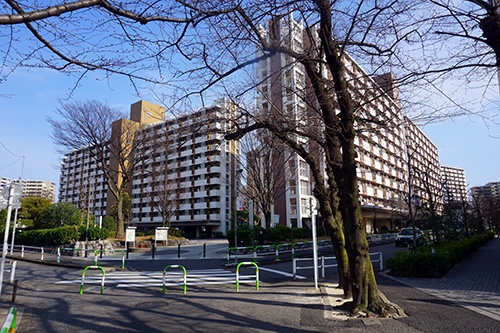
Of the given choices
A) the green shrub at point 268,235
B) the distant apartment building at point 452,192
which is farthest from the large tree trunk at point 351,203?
the distant apartment building at point 452,192

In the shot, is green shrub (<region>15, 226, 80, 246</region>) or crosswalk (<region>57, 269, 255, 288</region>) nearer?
Result: crosswalk (<region>57, 269, 255, 288</region>)

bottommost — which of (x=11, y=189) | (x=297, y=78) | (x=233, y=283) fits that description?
(x=233, y=283)

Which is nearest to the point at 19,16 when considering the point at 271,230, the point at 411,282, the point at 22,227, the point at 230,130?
the point at 230,130

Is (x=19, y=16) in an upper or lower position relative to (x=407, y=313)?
upper

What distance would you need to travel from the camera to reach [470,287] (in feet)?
29.5

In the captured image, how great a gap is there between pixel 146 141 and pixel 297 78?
70.4 ft

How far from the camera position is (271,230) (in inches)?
1008

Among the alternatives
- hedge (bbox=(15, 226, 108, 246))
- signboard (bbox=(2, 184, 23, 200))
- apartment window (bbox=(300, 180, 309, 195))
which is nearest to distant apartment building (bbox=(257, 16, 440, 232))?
apartment window (bbox=(300, 180, 309, 195))

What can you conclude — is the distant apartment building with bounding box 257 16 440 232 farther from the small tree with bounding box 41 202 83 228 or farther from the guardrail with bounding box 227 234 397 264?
the small tree with bounding box 41 202 83 228

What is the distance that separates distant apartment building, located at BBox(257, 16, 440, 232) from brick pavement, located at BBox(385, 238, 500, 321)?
401cm

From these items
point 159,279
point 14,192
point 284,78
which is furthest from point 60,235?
point 284,78

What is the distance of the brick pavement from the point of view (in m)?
6.91

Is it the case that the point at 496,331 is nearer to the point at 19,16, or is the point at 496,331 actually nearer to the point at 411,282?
the point at 411,282

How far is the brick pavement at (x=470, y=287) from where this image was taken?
22.7 ft
